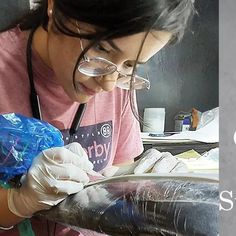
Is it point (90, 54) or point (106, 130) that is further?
point (106, 130)

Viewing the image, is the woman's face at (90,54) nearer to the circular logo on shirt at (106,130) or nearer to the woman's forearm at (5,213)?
the circular logo on shirt at (106,130)

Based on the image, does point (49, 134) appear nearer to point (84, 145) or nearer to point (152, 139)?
point (84, 145)

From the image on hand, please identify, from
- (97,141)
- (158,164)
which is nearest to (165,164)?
(158,164)

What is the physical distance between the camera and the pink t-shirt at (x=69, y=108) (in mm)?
576

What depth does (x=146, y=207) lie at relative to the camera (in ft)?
1.20

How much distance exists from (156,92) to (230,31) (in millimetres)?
370

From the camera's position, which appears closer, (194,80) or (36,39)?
(36,39)

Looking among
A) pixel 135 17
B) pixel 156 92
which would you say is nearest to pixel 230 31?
pixel 135 17

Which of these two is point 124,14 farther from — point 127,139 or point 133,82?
point 127,139

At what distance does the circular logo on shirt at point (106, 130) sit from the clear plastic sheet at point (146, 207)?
194 mm

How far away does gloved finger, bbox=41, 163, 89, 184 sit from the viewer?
471 mm

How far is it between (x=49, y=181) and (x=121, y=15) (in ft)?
0.65

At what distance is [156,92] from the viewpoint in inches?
28.7

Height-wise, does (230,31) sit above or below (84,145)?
above
